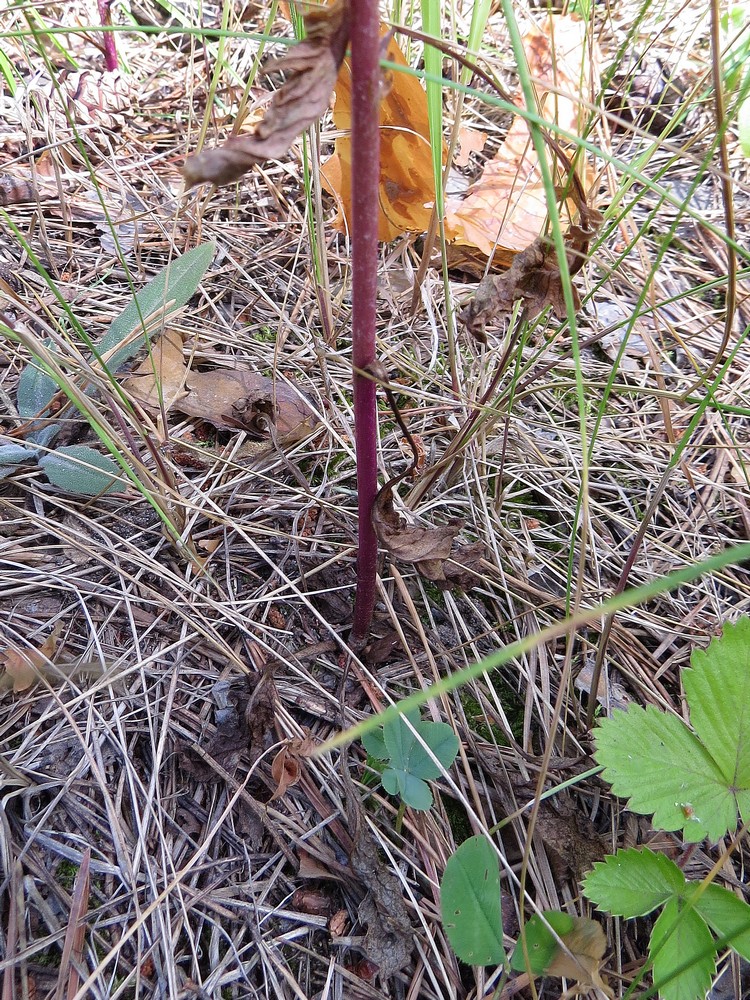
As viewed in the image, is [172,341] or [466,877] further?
[172,341]

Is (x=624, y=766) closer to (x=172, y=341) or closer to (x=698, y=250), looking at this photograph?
(x=172, y=341)

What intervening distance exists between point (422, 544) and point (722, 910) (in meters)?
0.56

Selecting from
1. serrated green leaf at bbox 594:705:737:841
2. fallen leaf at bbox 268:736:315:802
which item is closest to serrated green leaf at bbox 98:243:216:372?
fallen leaf at bbox 268:736:315:802

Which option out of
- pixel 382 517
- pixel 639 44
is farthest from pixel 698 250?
pixel 382 517

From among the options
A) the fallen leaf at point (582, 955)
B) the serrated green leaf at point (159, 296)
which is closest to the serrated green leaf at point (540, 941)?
the fallen leaf at point (582, 955)

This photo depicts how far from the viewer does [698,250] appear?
165 centimetres

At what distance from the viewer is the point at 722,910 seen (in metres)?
0.76

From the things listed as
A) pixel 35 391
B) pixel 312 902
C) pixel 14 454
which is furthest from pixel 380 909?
pixel 35 391

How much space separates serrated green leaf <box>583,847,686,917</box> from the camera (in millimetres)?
761

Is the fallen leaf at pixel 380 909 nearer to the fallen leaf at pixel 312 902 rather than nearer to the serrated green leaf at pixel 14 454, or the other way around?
the fallen leaf at pixel 312 902

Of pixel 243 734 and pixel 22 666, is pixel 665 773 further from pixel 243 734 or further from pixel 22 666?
pixel 22 666

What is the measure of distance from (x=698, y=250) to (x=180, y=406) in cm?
136

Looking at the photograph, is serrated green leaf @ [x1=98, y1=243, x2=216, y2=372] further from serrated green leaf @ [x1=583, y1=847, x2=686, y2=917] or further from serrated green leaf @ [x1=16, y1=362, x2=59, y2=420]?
serrated green leaf @ [x1=583, y1=847, x2=686, y2=917]

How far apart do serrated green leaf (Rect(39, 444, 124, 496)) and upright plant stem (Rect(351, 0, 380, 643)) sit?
18.3 inches
